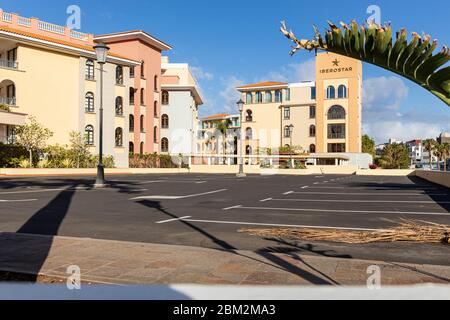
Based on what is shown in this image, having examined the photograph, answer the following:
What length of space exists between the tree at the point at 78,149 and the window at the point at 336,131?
1953 inches

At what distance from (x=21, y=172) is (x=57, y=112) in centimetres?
1039

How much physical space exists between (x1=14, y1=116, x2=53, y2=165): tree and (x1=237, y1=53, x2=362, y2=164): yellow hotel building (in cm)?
4521

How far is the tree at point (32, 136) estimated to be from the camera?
33.8 meters

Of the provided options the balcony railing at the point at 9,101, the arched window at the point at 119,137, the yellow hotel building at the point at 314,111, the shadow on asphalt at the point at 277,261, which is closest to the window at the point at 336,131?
→ the yellow hotel building at the point at 314,111

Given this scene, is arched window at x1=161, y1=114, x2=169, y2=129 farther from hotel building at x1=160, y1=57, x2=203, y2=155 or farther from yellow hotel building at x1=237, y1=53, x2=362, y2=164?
yellow hotel building at x1=237, y1=53, x2=362, y2=164

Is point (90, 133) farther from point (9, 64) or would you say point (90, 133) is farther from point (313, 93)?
point (313, 93)

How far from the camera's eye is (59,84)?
3928cm

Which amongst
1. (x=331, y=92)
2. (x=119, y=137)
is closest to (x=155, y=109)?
(x=119, y=137)

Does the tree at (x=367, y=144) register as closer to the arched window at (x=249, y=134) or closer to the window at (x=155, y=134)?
the arched window at (x=249, y=134)

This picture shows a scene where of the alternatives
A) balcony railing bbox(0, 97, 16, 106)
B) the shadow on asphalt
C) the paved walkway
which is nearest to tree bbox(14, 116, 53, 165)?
balcony railing bbox(0, 97, 16, 106)

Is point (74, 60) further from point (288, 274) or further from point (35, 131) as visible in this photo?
point (288, 274)

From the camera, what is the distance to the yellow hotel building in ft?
243

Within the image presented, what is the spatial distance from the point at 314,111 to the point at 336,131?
5.79m
